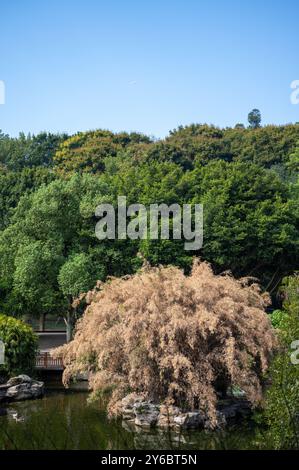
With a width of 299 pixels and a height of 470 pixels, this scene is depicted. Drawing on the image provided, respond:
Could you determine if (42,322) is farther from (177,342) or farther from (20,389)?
(177,342)

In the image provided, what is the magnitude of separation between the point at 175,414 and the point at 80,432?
250cm

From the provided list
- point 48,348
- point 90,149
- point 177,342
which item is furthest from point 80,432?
point 90,149

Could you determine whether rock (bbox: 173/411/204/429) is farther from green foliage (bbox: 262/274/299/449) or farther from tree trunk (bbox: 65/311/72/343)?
tree trunk (bbox: 65/311/72/343)

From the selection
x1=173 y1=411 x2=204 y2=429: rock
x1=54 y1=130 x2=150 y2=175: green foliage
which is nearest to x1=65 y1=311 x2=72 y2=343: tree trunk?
x1=173 y1=411 x2=204 y2=429: rock

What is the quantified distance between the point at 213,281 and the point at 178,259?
9767 millimetres

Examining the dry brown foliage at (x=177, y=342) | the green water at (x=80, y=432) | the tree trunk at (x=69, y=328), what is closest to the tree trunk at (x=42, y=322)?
the tree trunk at (x=69, y=328)

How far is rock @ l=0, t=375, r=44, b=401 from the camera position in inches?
761

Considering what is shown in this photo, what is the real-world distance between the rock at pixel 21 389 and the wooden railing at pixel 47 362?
294cm

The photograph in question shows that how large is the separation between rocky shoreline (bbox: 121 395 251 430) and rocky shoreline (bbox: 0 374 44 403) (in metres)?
3.77

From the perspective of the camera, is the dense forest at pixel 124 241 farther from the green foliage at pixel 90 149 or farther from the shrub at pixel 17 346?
the green foliage at pixel 90 149
